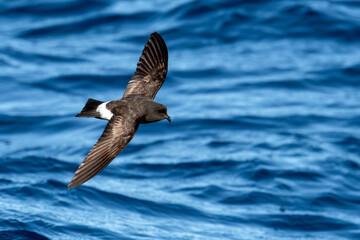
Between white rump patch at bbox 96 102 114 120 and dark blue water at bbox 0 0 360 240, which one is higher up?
dark blue water at bbox 0 0 360 240

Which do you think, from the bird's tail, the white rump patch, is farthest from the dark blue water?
the white rump patch

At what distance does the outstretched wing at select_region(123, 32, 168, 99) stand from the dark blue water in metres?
1.97

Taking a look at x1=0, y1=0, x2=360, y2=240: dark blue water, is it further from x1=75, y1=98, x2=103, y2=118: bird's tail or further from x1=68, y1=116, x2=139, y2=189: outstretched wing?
x1=68, y1=116, x2=139, y2=189: outstretched wing

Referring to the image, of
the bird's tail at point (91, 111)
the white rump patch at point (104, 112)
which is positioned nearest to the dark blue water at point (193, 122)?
the bird's tail at point (91, 111)

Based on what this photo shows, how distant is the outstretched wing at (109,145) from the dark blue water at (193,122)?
2045mm

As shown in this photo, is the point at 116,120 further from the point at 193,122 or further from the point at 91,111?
the point at 193,122

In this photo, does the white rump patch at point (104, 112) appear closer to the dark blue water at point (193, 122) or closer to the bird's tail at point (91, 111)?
the bird's tail at point (91, 111)

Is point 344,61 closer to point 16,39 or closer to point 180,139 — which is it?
point 180,139

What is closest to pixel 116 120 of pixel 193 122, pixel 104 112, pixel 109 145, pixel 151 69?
pixel 104 112

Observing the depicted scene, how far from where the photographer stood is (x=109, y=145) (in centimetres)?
586

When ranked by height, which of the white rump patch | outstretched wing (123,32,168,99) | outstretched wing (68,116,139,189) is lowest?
outstretched wing (68,116,139,189)

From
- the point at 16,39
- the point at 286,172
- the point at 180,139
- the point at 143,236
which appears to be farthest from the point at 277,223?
the point at 16,39

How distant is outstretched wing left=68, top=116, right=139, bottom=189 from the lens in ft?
18.1

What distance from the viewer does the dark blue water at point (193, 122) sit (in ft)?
29.1
